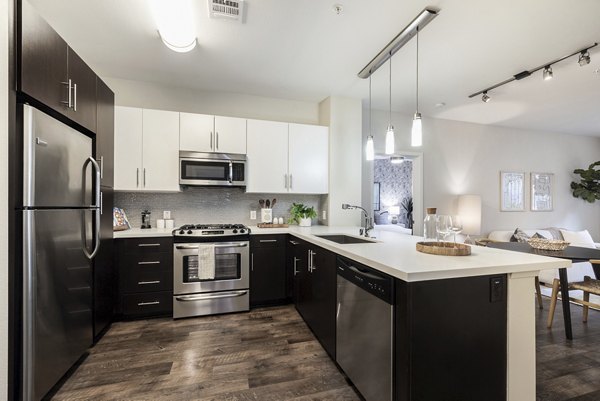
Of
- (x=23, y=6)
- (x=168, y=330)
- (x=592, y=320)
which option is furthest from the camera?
(x=592, y=320)

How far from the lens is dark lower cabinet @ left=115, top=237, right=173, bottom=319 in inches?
107

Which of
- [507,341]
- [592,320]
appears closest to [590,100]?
[592,320]

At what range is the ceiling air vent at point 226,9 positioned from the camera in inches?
76.1

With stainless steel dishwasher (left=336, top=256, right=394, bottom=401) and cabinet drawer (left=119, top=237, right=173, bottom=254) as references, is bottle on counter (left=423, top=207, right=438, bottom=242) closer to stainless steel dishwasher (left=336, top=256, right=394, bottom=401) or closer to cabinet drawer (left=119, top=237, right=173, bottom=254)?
stainless steel dishwasher (left=336, top=256, right=394, bottom=401)

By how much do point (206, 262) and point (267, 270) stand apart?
688mm

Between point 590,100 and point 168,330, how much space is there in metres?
6.01

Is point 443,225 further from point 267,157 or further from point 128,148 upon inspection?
point 128,148

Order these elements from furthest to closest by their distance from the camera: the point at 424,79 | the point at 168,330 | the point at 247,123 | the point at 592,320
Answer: the point at 247,123 < the point at 424,79 < the point at 592,320 < the point at 168,330

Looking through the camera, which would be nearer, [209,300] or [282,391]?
[282,391]

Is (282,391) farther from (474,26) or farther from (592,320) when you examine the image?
(592,320)

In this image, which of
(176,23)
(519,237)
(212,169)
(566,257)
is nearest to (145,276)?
(212,169)

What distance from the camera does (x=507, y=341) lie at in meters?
1.40

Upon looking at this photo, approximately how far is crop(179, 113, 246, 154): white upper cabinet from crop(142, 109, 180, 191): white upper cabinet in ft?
0.32

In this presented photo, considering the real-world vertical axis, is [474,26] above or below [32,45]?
above
